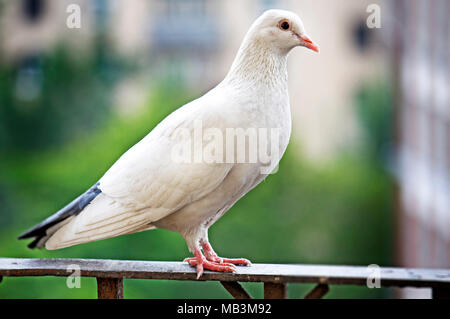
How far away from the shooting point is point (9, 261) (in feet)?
7.04

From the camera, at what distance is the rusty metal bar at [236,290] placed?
209cm

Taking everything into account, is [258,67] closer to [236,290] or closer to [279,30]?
[279,30]

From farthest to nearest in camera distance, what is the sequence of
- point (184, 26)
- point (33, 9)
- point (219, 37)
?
point (219, 37)
point (184, 26)
point (33, 9)

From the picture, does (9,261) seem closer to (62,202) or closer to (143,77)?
(62,202)

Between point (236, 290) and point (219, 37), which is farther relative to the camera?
point (219, 37)

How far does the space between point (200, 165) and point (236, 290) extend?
466 mm

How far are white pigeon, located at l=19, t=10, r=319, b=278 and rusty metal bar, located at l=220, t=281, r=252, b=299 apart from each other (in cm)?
5

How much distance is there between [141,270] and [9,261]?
1.62ft

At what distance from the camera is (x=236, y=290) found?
2109mm

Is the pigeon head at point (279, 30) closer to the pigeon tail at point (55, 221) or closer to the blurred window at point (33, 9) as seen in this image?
the pigeon tail at point (55, 221)

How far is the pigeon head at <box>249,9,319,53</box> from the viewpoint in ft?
6.73

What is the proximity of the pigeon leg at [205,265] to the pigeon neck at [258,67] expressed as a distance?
624mm

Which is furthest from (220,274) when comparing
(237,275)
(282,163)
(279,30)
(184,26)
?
(184,26)

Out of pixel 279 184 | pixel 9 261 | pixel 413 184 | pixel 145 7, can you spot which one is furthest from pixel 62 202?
pixel 145 7
